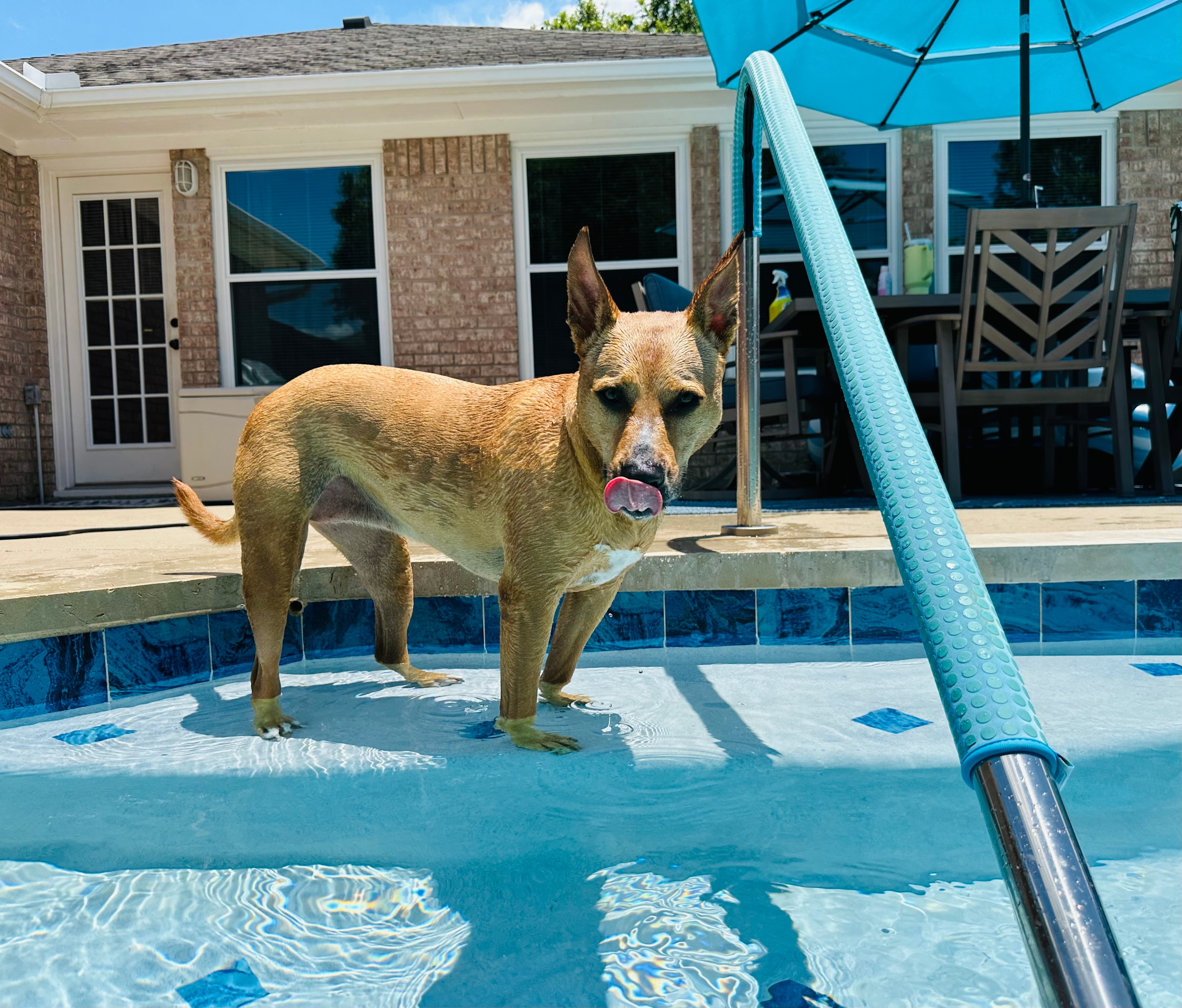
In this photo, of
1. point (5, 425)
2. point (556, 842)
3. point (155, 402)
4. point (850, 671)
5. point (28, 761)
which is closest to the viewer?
point (556, 842)

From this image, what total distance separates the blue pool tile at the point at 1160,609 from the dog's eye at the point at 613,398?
7.84 feet

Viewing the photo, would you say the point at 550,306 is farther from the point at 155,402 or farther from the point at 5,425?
the point at 5,425

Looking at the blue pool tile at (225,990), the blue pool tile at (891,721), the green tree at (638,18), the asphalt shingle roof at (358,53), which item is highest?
the green tree at (638,18)

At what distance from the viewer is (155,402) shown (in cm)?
917

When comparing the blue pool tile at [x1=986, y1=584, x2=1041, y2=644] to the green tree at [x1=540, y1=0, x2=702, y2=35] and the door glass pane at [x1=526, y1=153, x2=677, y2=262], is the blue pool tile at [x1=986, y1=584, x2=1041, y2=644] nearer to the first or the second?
the door glass pane at [x1=526, y1=153, x2=677, y2=262]

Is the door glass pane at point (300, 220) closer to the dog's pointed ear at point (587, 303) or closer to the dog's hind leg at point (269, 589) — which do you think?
the dog's hind leg at point (269, 589)

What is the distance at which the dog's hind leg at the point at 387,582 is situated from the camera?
8.66ft

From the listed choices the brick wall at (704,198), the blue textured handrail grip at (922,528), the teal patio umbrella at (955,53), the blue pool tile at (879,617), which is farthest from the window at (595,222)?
the blue textured handrail grip at (922,528)

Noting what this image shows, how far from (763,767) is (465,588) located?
4.64ft

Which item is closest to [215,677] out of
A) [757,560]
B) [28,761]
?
[28,761]

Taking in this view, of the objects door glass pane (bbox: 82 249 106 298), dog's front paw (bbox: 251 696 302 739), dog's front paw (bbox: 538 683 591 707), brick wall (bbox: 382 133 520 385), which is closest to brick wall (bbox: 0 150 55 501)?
door glass pane (bbox: 82 249 106 298)

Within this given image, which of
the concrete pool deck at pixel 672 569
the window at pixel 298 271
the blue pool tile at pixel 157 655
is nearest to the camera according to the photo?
the concrete pool deck at pixel 672 569

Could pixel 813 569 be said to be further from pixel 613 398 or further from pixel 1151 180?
pixel 1151 180

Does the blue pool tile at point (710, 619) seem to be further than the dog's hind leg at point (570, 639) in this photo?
Yes
